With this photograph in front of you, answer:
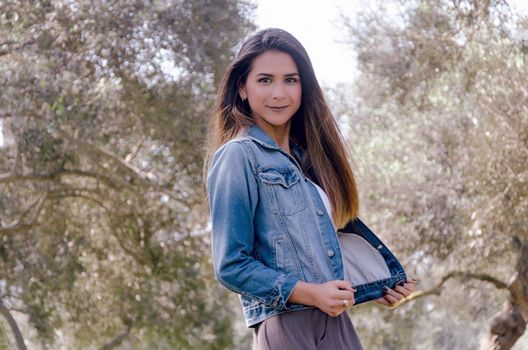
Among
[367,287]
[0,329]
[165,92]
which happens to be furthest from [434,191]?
[367,287]

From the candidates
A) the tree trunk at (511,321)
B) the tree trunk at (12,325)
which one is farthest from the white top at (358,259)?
the tree trunk at (511,321)

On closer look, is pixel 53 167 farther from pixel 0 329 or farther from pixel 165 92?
pixel 0 329

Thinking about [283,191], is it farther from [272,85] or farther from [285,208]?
[272,85]

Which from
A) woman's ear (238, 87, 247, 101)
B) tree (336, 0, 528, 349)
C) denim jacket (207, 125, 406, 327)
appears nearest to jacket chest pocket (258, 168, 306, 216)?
denim jacket (207, 125, 406, 327)

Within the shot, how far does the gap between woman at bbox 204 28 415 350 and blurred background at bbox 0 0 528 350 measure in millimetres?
8083

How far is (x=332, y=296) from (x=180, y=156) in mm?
9338

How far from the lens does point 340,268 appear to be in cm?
303

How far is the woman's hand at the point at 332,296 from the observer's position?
111 inches

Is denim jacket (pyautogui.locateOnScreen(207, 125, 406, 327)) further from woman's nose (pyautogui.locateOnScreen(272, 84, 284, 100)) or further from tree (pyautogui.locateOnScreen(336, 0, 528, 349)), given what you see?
tree (pyautogui.locateOnScreen(336, 0, 528, 349))

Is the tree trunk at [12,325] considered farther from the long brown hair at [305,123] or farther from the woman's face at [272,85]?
the woman's face at [272,85]

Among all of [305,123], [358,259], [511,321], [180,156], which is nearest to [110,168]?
[180,156]

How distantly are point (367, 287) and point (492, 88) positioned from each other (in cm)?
962

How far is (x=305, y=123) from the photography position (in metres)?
3.33

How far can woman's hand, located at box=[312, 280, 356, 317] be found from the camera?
283cm
